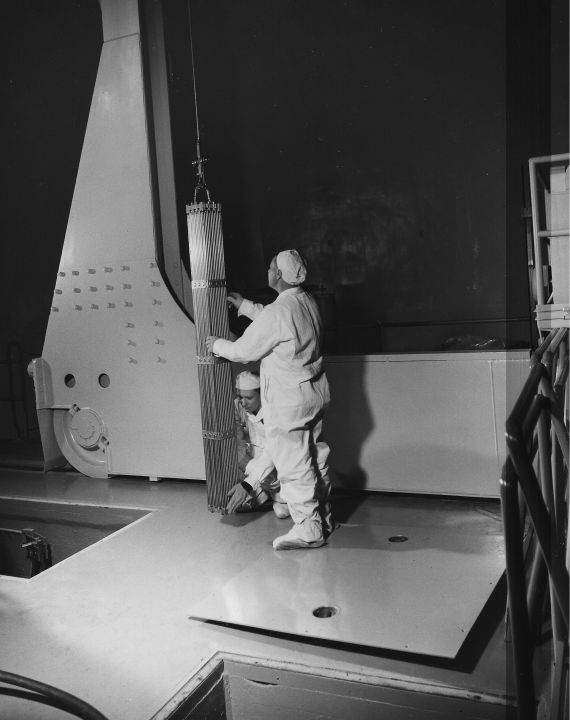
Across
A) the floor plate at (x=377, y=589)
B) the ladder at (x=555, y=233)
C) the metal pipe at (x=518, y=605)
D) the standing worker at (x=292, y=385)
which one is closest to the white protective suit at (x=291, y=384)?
the standing worker at (x=292, y=385)

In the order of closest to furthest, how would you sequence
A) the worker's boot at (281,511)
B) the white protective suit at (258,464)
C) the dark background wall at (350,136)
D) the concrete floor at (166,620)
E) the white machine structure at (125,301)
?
the concrete floor at (166,620) < the white protective suit at (258,464) < the worker's boot at (281,511) < the white machine structure at (125,301) < the dark background wall at (350,136)

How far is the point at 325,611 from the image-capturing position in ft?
10.6

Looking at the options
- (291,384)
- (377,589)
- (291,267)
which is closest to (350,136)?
(291,267)

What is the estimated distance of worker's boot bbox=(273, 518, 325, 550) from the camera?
3957 mm

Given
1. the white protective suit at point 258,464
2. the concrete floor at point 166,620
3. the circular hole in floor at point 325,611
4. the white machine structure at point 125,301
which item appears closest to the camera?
the concrete floor at point 166,620

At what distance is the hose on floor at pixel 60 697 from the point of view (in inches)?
96.9

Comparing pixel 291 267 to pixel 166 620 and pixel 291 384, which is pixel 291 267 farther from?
pixel 166 620

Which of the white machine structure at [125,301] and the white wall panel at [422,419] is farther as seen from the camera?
the white machine structure at [125,301]

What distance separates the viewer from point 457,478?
4.65m

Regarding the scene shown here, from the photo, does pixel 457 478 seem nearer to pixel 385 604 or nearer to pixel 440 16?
pixel 385 604

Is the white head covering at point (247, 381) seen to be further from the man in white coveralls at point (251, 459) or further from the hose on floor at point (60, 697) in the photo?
the hose on floor at point (60, 697)

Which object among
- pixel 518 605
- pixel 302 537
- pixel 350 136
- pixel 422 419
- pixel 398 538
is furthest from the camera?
pixel 350 136

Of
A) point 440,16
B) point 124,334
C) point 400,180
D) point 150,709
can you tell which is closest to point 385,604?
point 150,709

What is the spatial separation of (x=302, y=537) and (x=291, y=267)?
5.07 feet
